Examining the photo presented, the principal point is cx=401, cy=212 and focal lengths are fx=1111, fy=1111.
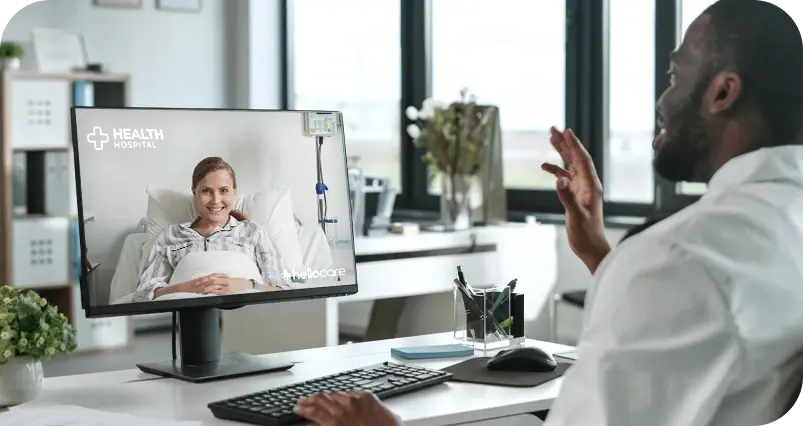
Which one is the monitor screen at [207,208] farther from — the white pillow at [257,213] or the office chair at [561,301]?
the office chair at [561,301]

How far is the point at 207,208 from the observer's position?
195cm

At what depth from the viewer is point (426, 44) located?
5.93 m

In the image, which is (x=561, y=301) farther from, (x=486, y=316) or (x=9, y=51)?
A: (x=9, y=51)

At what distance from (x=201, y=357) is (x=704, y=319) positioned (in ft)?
3.66

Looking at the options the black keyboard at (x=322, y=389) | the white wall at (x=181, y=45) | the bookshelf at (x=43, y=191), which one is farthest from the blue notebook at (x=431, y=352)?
the white wall at (x=181, y=45)

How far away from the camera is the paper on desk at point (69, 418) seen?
1604 mm

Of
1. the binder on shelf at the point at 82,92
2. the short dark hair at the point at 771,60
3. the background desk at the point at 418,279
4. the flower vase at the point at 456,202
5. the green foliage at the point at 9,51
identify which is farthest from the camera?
the binder on shelf at the point at 82,92

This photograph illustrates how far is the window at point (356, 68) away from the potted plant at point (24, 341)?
4.42 metres

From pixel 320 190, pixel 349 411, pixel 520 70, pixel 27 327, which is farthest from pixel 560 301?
pixel 349 411

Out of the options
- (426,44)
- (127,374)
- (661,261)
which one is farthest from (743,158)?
(426,44)

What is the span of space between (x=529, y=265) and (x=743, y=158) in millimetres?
3507

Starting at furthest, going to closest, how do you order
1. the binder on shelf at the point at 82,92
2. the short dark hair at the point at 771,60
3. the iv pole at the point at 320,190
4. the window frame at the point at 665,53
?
the binder on shelf at the point at 82,92 → the window frame at the point at 665,53 → the iv pole at the point at 320,190 → the short dark hair at the point at 771,60

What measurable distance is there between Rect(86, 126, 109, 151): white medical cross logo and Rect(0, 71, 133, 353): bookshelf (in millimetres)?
3670

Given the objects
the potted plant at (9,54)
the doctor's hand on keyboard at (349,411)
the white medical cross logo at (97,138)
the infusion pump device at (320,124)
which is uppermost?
the potted plant at (9,54)
